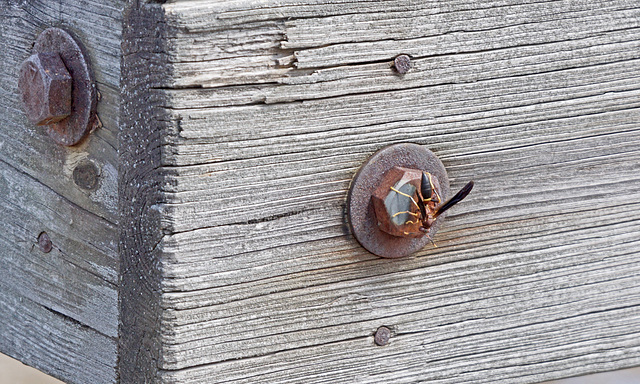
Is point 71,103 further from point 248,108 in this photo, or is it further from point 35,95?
point 248,108

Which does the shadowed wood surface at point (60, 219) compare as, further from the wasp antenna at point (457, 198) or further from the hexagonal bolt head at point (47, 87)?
the wasp antenna at point (457, 198)

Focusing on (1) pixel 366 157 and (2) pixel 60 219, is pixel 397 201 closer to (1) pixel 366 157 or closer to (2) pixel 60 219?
(1) pixel 366 157

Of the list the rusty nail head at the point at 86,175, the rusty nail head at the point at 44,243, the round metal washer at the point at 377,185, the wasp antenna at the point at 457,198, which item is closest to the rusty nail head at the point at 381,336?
the round metal washer at the point at 377,185

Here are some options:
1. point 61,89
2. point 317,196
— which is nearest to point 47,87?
point 61,89

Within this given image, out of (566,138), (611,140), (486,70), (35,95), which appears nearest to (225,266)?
(35,95)

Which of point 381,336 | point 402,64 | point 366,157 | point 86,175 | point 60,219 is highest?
point 402,64

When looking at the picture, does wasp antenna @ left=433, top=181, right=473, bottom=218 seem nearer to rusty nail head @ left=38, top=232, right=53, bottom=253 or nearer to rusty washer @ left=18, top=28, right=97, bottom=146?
rusty washer @ left=18, top=28, right=97, bottom=146

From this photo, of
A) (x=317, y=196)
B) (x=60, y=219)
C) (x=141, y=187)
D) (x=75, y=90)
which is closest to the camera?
(x=141, y=187)
